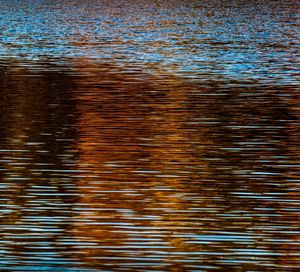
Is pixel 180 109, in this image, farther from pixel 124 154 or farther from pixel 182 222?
pixel 182 222

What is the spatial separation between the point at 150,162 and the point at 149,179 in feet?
5.24

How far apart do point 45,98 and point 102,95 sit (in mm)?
1529

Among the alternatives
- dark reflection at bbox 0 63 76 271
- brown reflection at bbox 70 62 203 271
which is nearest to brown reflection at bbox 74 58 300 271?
brown reflection at bbox 70 62 203 271

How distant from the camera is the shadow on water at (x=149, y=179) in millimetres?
13641

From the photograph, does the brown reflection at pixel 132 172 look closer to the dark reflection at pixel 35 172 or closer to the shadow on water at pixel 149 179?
the shadow on water at pixel 149 179

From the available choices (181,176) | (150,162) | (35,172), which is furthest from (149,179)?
(35,172)

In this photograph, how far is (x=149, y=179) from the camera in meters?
18.3

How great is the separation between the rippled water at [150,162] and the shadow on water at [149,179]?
27 millimetres

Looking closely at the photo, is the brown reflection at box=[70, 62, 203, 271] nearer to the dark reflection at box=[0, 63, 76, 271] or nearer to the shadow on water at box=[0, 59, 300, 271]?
the shadow on water at box=[0, 59, 300, 271]

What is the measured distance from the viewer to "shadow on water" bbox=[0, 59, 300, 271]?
13.6 metres

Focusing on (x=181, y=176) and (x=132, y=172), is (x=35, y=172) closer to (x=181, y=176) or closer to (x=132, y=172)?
(x=132, y=172)

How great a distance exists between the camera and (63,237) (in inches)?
565

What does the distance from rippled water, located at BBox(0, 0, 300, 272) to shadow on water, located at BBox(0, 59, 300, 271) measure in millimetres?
27

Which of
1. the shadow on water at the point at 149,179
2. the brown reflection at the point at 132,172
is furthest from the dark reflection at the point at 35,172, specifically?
the brown reflection at the point at 132,172
